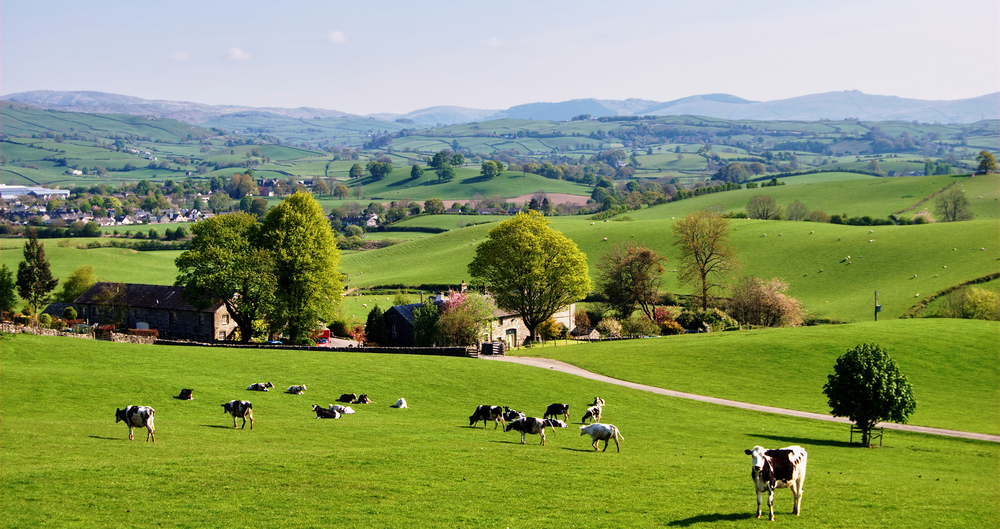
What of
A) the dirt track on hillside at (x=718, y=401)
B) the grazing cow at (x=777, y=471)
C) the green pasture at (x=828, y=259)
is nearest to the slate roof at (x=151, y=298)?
the dirt track on hillside at (x=718, y=401)

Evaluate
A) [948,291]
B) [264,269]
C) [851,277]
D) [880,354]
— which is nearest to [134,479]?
[880,354]

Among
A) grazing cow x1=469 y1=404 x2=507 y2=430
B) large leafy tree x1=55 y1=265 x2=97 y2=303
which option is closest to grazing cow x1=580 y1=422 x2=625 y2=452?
grazing cow x1=469 y1=404 x2=507 y2=430

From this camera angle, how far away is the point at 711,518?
18.8 meters

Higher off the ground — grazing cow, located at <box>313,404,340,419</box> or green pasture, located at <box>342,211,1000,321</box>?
green pasture, located at <box>342,211,1000,321</box>

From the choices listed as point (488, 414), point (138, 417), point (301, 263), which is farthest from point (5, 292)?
point (488, 414)

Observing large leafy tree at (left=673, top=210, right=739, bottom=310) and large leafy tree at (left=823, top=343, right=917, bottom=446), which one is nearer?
large leafy tree at (left=823, top=343, right=917, bottom=446)

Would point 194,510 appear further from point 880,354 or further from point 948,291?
point 948,291

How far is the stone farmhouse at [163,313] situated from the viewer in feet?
257

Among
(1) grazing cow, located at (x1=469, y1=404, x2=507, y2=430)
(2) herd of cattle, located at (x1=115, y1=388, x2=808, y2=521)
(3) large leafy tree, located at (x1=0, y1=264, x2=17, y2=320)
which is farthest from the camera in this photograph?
(3) large leafy tree, located at (x1=0, y1=264, x2=17, y2=320)

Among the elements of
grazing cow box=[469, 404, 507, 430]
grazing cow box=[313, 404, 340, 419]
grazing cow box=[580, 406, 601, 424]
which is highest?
grazing cow box=[469, 404, 507, 430]

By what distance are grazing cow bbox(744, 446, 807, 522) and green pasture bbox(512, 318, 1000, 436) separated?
27940 millimetres

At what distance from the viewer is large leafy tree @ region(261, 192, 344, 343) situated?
66.5 metres

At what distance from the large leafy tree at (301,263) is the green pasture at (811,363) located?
21546 mm

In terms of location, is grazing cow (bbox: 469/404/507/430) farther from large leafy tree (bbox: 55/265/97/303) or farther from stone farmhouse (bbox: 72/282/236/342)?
large leafy tree (bbox: 55/265/97/303)
